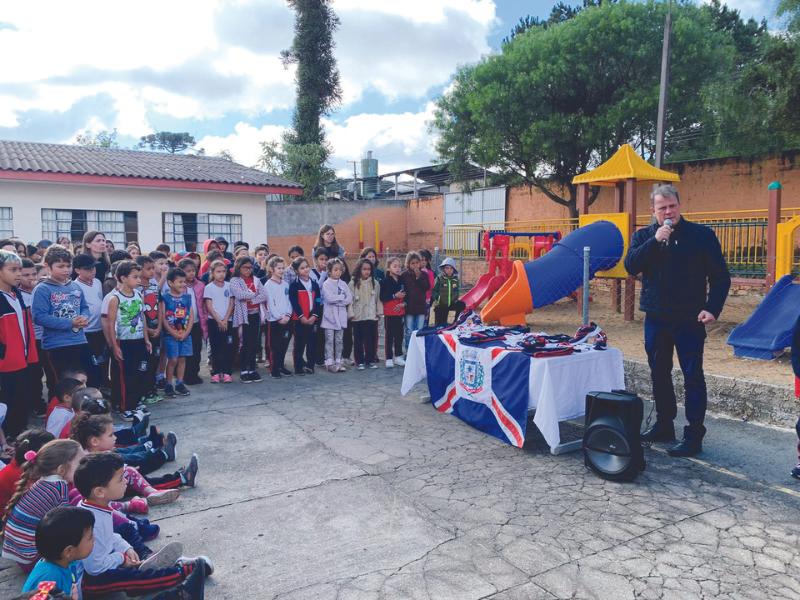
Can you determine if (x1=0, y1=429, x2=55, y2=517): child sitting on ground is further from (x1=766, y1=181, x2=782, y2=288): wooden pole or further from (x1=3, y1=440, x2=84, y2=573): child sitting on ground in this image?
(x1=766, y1=181, x2=782, y2=288): wooden pole

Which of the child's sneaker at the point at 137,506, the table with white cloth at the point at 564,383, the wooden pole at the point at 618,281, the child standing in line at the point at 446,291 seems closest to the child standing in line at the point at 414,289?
the child standing in line at the point at 446,291

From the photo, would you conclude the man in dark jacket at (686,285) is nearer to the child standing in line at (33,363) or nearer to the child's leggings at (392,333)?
the child's leggings at (392,333)

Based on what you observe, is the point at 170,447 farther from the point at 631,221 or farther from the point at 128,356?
the point at 631,221

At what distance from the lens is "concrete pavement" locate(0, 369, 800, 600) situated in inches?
131

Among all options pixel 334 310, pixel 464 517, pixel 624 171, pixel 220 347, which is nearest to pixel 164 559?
pixel 464 517

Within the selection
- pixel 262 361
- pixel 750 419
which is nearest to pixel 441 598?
pixel 750 419

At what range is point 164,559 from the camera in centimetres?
332

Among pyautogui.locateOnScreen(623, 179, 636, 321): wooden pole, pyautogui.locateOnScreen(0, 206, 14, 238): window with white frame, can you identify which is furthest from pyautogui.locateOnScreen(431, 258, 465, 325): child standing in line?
pyautogui.locateOnScreen(0, 206, 14, 238): window with white frame

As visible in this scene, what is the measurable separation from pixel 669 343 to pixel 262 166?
88.2ft

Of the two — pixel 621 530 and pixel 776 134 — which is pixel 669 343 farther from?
pixel 776 134

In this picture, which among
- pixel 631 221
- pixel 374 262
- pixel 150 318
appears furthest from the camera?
pixel 631 221

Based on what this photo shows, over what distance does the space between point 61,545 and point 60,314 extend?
3.75 m

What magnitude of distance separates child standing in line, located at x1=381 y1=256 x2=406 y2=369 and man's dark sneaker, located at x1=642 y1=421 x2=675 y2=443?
4247 mm

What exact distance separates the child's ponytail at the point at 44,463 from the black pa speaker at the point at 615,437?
3601mm
